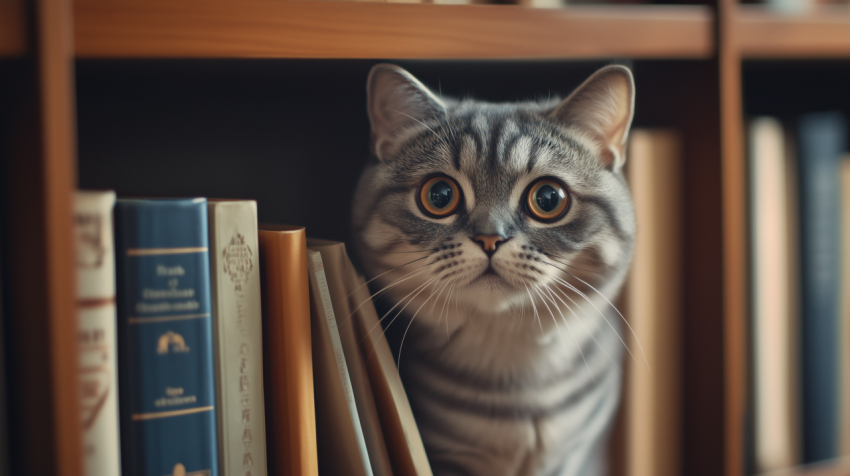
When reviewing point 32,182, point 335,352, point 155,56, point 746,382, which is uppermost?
point 155,56

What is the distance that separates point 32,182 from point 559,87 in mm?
645

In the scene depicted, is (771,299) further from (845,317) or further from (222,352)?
(222,352)

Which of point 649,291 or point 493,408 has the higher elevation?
point 649,291

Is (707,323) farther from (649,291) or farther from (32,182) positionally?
(32,182)

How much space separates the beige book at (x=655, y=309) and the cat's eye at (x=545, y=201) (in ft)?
0.45

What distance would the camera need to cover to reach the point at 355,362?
58 cm

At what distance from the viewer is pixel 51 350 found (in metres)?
0.43

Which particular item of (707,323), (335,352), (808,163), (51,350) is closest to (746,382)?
(707,323)

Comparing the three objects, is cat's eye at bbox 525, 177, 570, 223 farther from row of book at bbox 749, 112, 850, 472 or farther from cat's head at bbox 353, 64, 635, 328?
row of book at bbox 749, 112, 850, 472

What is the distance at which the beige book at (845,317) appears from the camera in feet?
2.68

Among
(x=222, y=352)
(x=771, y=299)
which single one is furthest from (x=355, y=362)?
(x=771, y=299)

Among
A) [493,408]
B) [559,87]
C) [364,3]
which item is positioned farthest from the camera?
[559,87]

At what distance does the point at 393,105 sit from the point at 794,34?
0.53m

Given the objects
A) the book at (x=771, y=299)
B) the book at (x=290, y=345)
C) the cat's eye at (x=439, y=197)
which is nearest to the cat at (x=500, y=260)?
the cat's eye at (x=439, y=197)
